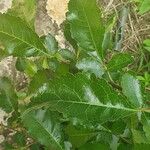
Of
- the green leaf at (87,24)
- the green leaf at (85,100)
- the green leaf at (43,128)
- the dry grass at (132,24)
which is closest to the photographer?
the green leaf at (85,100)

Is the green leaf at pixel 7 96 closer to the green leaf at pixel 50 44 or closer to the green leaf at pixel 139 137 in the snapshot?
the green leaf at pixel 50 44

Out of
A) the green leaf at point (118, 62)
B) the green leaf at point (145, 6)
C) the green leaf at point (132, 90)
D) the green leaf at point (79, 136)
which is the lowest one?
the green leaf at point (79, 136)

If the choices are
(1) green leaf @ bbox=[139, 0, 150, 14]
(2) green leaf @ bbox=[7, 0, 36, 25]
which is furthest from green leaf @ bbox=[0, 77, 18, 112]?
(1) green leaf @ bbox=[139, 0, 150, 14]

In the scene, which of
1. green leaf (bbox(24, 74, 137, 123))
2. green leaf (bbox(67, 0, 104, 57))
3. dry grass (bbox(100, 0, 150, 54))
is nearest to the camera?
green leaf (bbox(24, 74, 137, 123))

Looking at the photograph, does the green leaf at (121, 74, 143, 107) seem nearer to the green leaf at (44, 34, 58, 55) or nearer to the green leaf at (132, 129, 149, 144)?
the green leaf at (132, 129, 149, 144)

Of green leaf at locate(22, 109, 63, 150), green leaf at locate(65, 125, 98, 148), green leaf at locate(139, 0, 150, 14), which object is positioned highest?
green leaf at locate(139, 0, 150, 14)

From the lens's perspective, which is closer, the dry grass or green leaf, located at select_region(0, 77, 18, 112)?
green leaf, located at select_region(0, 77, 18, 112)

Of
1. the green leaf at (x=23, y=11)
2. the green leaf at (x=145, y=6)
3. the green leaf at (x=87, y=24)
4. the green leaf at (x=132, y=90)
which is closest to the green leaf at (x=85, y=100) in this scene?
the green leaf at (x=132, y=90)

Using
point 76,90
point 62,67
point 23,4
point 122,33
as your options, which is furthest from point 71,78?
point 122,33
